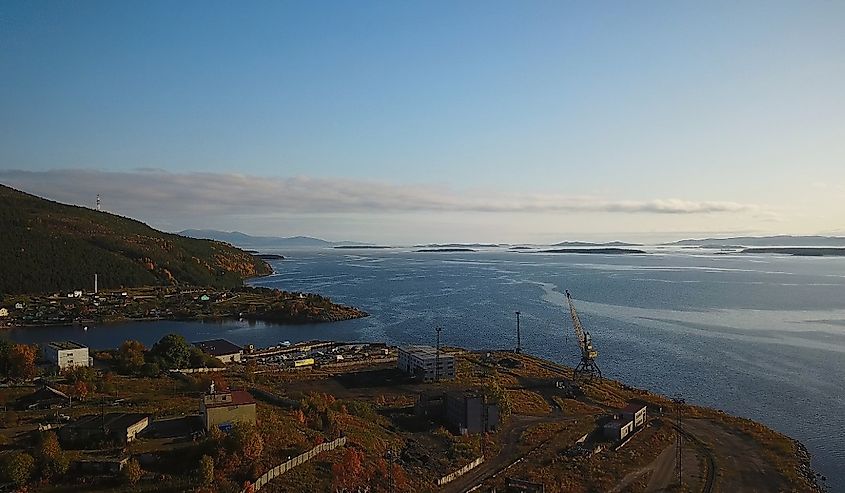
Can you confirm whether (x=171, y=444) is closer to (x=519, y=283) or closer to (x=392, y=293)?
(x=392, y=293)

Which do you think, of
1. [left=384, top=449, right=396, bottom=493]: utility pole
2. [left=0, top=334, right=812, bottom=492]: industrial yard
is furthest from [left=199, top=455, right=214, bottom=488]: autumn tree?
[left=384, top=449, right=396, bottom=493]: utility pole

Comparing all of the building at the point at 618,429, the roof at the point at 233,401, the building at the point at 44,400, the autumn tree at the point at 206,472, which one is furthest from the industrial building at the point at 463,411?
the building at the point at 44,400

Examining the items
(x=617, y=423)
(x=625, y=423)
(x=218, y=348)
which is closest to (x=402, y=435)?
(x=617, y=423)

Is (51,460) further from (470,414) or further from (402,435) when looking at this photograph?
(470,414)

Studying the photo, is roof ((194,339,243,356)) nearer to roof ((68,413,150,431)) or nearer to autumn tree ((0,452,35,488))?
roof ((68,413,150,431))

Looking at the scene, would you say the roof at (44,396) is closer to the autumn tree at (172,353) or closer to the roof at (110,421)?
the roof at (110,421)

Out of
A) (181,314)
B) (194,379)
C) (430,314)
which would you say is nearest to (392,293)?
(430,314)
